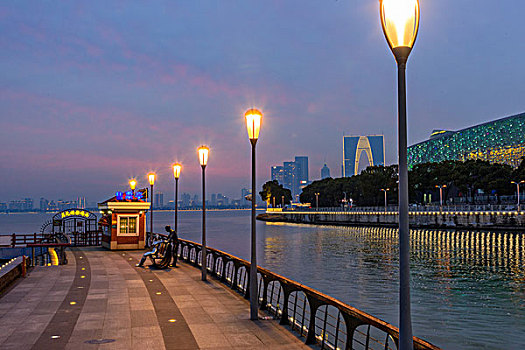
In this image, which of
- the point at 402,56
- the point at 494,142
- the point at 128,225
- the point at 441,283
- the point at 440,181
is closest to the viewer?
the point at 402,56

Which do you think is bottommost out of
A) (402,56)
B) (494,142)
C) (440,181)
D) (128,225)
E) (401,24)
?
(128,225)

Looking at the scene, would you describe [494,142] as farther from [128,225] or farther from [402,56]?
[402,56]

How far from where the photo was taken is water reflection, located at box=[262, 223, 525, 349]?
20.9 meters

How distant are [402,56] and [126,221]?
30.0m

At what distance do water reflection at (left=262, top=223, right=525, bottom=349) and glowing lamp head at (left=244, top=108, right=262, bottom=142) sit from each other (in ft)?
40.1

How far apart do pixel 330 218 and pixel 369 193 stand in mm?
14005

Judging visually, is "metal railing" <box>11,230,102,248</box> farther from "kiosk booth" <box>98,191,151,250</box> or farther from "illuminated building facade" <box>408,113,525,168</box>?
"illuminated building facade" <box>408,113,525,168</box>

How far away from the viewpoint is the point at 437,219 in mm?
93500

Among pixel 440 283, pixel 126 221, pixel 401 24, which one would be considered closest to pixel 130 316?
pixel 401 24

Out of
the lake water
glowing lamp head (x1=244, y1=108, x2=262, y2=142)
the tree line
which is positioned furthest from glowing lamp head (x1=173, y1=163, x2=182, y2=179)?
the tree line

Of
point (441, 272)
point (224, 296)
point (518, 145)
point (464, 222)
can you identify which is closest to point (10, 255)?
point (224, 296)

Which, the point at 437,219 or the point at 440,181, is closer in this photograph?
the point at 437,219

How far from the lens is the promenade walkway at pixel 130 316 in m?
9.76

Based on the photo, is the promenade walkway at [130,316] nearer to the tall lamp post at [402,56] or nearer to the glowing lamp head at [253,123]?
the glowing lamp head at [253,123]
